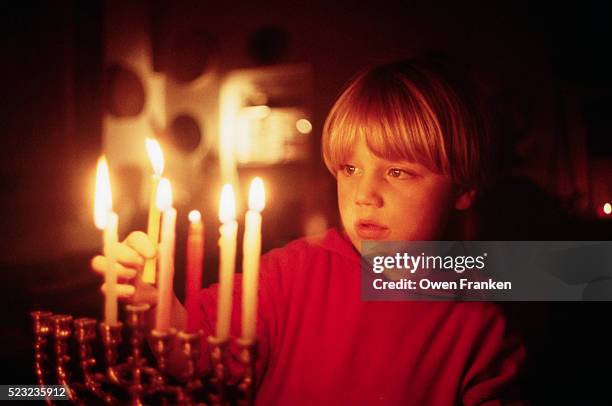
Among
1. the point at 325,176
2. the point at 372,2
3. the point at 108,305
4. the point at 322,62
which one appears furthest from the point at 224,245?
the point at 372,2

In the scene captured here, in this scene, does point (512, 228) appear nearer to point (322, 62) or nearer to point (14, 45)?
point (322, 62)

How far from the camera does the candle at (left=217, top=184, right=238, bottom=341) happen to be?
0.62 meters

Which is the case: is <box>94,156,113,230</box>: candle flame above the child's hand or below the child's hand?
above

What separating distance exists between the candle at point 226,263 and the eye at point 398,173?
0.30 m

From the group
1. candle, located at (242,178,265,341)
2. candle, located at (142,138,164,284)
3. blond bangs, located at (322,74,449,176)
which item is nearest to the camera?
candle, located at (242,178,265,341)

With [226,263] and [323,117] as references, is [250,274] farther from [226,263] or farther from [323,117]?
[323,117]

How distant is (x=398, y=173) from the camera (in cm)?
84

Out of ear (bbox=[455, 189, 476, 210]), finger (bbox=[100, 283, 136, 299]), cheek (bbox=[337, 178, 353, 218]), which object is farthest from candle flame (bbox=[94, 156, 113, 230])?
ear (bbox=[455, 189, 476, 210])

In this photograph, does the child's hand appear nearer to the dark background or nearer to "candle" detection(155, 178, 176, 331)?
"candle" detection(155, 178, 176, 331)

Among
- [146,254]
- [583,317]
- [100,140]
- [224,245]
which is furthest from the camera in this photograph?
[100,140]

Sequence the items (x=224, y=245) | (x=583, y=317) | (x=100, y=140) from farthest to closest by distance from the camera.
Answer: (x=100, y=140)
(x=583, y=317)
(x=224, y=245)

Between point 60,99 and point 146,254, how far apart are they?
501 mm

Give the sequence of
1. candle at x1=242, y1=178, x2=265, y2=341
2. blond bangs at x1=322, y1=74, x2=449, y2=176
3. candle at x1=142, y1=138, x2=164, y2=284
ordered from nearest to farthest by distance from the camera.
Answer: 1. candle at x1=242, y1=178, x2=265, y2=341
2. candle at x1=142, y1=138, x2=164, y2=284
3. blond bangs at x1=322, y1=74, x2=449, y2=176

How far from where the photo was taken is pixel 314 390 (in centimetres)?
88
